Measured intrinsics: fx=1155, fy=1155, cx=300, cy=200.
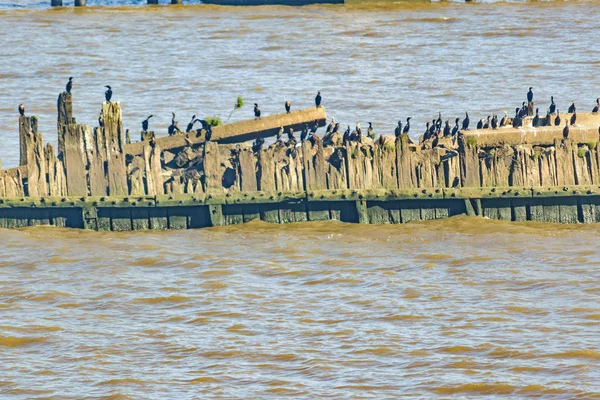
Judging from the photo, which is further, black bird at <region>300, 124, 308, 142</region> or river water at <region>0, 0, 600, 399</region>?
black bird at <region>300, 124, 308, 142</region>

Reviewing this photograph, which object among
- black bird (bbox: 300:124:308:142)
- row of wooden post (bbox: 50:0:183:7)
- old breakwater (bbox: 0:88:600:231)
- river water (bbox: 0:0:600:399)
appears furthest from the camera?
row of wooden post (bbox: 50:0:183:7)

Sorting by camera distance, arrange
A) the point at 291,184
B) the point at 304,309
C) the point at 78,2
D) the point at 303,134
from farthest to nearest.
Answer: the point at 78,2 → the point at 303,134 → the point at 291,184 → the point at 304,309

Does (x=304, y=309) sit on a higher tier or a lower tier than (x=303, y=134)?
lower

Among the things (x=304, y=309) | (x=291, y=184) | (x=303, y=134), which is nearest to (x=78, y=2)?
(x=303, y=134)

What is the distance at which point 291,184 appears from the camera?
72.6 feet

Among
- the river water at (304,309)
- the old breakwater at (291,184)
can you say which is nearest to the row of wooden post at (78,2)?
the river water at (304,309)

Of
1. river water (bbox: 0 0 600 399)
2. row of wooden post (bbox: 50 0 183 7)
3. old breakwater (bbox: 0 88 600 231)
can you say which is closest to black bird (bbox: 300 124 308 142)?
old breakwater (bbox: 0 88 600 231)

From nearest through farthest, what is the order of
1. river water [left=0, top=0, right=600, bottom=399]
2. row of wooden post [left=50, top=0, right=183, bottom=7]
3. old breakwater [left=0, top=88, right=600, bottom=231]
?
river water [left=0, top=0, right=600, bottom=399] < old breakwater [left=0, top=88, right=600, bottom=231] < row of wooden post [left=50, top=0, right=183, bottom=7]

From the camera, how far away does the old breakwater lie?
22000 millimetres

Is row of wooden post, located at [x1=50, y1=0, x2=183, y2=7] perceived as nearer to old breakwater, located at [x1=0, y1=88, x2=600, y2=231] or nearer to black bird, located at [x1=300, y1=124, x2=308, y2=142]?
black bird, located at [x1=300, y1=124, x2=308, y2=142]

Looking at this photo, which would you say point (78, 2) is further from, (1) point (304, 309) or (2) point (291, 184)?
(1) point (304, 309)

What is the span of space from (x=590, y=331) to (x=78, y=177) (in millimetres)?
10679

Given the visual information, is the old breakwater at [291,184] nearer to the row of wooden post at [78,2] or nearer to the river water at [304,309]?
the river water at [304,309]

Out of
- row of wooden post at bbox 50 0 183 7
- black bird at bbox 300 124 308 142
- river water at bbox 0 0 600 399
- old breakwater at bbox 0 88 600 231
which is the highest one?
row of wooden post at bbox 50 0 183 7
